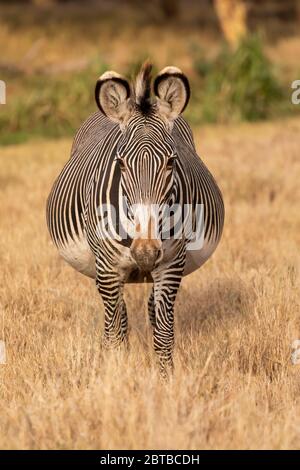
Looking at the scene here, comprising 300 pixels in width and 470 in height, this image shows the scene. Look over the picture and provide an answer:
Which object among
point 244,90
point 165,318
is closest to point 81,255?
point 165,318

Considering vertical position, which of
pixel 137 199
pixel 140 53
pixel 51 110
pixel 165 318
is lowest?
pixel 165 318

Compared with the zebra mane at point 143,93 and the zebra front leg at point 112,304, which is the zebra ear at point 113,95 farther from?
the zebra front leg at point 112,304

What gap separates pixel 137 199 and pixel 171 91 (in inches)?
26.6

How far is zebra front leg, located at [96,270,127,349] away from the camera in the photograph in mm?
5211

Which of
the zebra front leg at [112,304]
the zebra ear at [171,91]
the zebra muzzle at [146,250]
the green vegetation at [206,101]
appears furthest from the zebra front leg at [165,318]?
the green vegetation at [206,101]

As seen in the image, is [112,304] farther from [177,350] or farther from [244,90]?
[244,90]

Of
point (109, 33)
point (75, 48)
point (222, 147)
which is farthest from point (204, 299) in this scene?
point (109, 33)

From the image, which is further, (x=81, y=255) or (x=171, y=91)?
(x=81, y=255)

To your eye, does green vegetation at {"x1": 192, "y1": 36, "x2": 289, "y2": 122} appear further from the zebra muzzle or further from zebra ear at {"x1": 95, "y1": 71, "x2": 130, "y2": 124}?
the zebra muzzle

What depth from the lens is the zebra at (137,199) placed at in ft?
14.8

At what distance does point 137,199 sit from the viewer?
4.46 m
